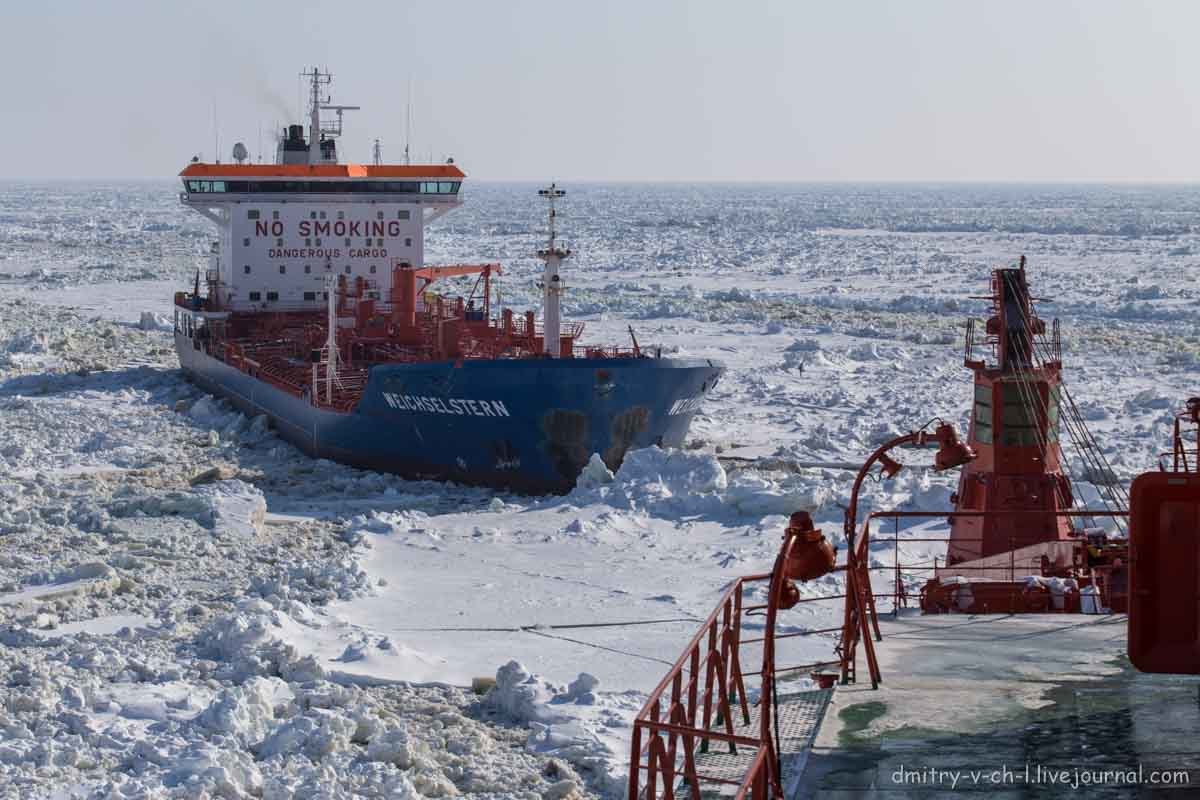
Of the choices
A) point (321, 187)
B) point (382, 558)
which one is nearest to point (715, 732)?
point (382, 558)

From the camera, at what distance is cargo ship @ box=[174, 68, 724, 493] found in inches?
769

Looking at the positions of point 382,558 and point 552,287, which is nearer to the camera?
point 382,558

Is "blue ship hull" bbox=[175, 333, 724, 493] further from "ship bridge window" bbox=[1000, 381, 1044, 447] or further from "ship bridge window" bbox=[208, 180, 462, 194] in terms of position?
"ship bridge window" bbox=[208, 180, 462, 194]

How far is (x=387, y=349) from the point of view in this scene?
24734 millimetres

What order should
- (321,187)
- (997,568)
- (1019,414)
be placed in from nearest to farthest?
(997,568) → (1019,414) → (321,187)

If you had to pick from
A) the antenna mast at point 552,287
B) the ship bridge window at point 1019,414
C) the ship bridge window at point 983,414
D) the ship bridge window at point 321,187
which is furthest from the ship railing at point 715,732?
the ship bridge window at point 321,187

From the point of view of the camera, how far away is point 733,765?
7.80 metres

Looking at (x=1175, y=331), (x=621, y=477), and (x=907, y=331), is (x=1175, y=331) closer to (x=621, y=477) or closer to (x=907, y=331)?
(x=907, y=331)

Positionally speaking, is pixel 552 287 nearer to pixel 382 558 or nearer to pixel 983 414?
pixel 382 558

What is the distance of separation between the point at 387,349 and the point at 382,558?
922cm

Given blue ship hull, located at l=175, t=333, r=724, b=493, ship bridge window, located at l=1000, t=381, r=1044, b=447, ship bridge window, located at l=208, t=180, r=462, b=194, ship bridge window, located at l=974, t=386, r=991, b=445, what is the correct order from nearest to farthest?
ship bridge window, located at l=1000, t=381, r=1044, b=447 < ship bridge window, located at l=974, t=386, r=991, b=445 < blue ship hull, located at l=175, t=333, r=724, b=493 < ship bridge window, located at l=208, t=180, r=462, b=194

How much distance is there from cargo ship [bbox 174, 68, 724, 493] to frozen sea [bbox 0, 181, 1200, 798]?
597mm

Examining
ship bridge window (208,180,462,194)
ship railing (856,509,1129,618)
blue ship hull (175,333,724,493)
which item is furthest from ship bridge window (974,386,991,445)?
ship bridge window (208,180,462,194)

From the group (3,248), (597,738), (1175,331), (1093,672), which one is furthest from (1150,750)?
(3,248)
